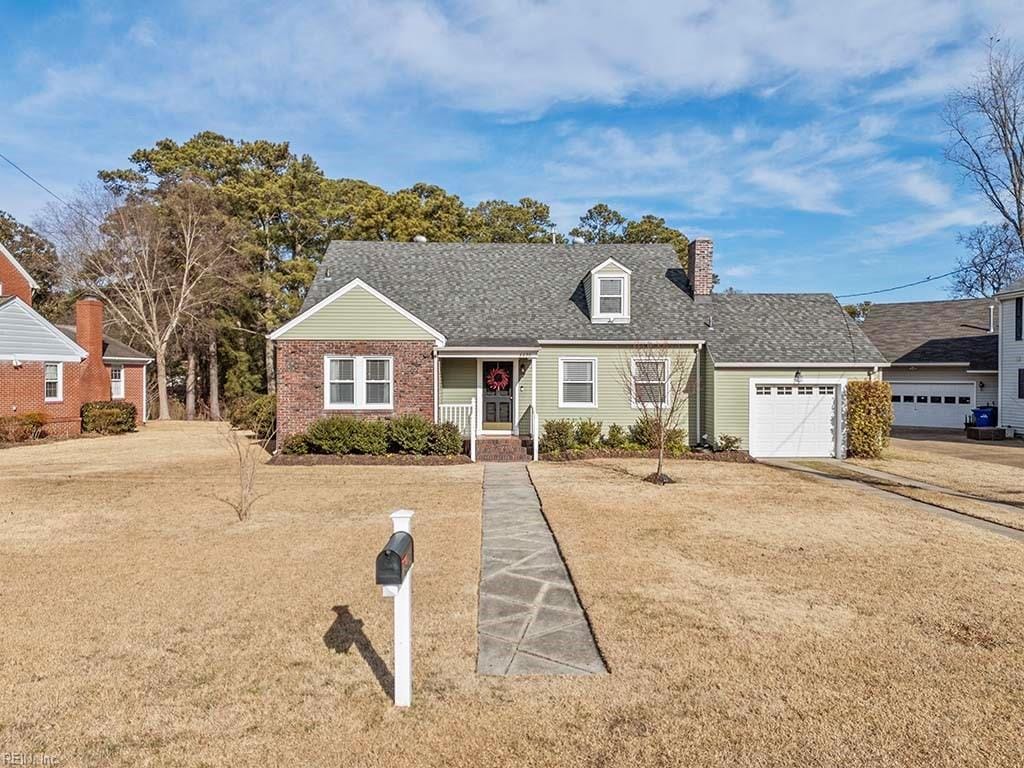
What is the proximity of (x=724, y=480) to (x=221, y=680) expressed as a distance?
1055 centimetres

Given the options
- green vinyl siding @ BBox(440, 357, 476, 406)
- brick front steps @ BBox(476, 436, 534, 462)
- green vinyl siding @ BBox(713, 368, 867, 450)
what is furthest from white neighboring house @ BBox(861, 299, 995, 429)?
green vinyl siding @ BBox(440, 357, 476, 406)

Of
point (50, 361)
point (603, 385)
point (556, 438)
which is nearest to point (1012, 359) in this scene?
point (603, 385)

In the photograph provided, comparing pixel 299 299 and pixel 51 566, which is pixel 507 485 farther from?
pixel 299 299

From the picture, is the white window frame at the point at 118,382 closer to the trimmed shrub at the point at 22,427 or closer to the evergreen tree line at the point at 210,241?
the evergreen tree line at the point at 210,241

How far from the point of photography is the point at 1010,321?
22.1 meters

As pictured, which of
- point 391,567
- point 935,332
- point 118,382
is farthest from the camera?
point 935,332

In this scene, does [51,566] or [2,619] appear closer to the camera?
[2,619]

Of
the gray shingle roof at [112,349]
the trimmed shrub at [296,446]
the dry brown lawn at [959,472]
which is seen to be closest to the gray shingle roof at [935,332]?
the dry brown lawn at [959,472]

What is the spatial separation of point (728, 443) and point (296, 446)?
11.7m

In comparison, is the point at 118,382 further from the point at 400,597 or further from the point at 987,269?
the point at 987,269

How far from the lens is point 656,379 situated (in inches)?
656

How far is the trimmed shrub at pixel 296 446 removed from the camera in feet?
49.2

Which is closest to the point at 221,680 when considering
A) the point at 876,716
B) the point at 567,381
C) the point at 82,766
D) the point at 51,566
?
the point at 82,766

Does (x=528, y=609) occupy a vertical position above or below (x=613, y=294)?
below
